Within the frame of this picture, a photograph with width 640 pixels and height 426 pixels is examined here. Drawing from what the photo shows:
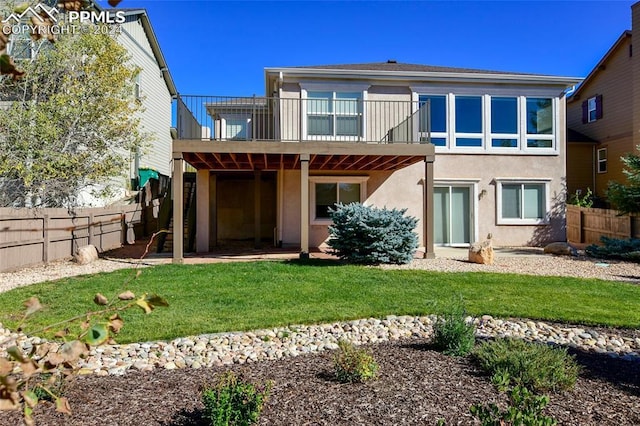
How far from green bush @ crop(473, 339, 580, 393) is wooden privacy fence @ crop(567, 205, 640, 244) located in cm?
1239

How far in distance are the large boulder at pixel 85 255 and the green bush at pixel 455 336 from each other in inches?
367

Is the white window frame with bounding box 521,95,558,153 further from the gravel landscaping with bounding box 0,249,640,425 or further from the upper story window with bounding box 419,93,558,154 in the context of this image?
the gravel landscaping with bounding box 0,249,640,425

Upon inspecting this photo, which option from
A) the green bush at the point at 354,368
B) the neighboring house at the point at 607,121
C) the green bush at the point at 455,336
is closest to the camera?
the green bush at the point at 354,368

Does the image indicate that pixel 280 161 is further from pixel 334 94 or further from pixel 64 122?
pixel 64 122

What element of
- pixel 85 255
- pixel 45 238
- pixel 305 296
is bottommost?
pixel 305 296

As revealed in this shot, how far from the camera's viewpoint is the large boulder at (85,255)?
1045 cm

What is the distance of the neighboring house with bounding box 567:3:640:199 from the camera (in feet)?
60.1

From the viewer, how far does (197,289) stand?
746 centimetres

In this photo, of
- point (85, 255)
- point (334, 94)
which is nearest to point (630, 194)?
point (334, 94)

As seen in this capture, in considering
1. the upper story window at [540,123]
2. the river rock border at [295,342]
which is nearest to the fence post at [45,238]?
the river rock border at [295,342]

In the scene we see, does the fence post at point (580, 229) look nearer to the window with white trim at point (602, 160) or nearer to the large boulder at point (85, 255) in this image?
the window with white trim at point (602, 160)

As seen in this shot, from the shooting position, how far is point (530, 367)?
345 centimetres

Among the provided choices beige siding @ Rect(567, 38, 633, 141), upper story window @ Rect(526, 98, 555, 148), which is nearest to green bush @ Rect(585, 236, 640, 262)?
upper story window @ Rect(526, 98, 555, 148)

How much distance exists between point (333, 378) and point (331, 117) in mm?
10455
